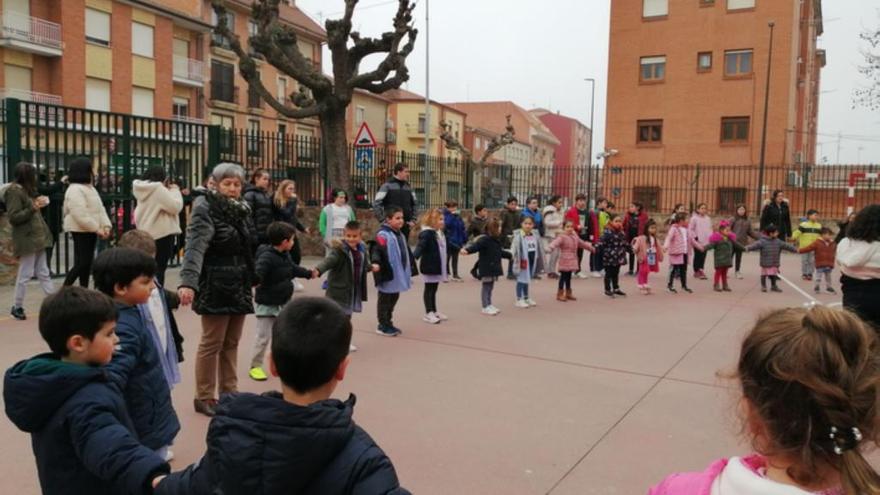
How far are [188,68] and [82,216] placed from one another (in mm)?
32749

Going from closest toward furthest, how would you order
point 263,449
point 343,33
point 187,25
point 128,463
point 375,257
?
point 263,449 < point 128,463 < point 375,257 < point 343,33 < point 187,25

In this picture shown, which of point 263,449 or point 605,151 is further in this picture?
point 605,151

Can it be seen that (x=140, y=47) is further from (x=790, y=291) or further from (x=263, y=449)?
(x=263, y=449)

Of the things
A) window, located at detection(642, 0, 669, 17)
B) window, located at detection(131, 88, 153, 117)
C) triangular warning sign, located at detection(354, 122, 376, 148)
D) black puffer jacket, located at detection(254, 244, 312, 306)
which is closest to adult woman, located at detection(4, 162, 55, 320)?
black puffer jacket, located at detection(254, 244, 312, 306)

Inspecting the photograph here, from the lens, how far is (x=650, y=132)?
34.6m

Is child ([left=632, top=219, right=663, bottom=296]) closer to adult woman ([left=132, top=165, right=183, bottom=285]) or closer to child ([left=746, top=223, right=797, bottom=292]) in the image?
child ([left=746, top=223, right=797, bottom=292])

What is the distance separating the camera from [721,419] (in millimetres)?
5109

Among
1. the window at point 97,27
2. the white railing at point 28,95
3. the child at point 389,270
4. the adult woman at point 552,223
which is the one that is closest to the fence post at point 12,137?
the child at point 389,270

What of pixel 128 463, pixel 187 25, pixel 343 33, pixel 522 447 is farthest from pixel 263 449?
pixel 187 25

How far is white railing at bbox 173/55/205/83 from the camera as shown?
37084mm

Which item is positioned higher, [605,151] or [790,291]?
[605,151]

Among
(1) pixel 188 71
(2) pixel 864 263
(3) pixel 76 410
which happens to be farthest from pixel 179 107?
(3) pixel 76 410

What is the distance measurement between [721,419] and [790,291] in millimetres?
8432

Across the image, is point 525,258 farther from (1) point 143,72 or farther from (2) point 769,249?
(1) point 143,72
